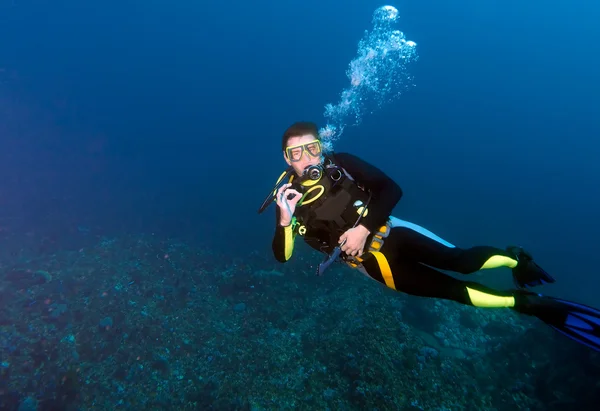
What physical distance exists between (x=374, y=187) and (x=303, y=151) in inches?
34.4

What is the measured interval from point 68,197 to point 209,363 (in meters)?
21.7

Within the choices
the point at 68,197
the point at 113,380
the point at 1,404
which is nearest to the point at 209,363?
the point at 113,380

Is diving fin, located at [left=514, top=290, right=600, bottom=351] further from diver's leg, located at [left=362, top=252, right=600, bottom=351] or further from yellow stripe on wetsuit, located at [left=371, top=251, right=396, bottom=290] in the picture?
yellow stripe on wetsuit, located at [left=371, top=251, right=396, bottom=290]

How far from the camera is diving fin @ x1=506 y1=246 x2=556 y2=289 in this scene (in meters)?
3.62

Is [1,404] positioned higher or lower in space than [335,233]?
lower

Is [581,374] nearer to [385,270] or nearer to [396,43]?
[385,270]

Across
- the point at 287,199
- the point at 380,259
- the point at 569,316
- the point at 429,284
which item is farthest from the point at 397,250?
the point at 569,316

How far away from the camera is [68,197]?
930 inches

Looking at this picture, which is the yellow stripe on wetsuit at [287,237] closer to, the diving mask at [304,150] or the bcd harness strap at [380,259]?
the bcd harness strap at [380,259]

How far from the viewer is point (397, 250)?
3.61m

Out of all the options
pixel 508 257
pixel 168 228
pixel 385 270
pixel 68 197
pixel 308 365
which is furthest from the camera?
→ pixel 68 197

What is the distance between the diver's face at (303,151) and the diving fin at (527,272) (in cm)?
252

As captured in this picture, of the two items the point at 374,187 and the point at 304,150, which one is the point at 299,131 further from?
the point at 374,187

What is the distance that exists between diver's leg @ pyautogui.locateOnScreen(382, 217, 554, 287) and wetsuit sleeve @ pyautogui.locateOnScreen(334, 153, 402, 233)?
0.32 metres
